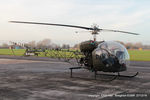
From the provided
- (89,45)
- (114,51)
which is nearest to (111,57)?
(114,51)

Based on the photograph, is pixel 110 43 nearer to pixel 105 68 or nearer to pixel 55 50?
pixel 105 68

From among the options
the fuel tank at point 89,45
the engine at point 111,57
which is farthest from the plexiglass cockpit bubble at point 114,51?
the fuel tank at point 89,45

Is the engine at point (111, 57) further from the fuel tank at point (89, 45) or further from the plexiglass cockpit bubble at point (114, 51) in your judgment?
the fuel tank at point (89, 45)

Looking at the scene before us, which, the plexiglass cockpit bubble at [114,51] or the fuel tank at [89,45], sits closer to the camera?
the plexiglass cockpit bubble at [114,51]

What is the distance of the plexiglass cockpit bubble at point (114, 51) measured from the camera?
32.6 ft

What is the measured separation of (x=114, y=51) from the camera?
32.6ft

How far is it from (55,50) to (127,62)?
6.79 m

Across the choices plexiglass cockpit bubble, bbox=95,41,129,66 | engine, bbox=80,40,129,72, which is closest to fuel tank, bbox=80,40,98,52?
engine, bbox=80,40,129,72

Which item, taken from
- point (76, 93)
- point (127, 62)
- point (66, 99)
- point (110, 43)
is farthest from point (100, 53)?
point (66, 99)

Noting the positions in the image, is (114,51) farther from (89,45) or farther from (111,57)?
(89,45)

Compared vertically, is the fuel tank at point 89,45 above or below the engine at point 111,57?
above

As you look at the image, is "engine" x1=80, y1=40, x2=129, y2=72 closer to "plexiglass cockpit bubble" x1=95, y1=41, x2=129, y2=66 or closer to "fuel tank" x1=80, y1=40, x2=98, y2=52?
"plexiglass cockpit bubble" x1=95, y1=41, x2=129, y2=66

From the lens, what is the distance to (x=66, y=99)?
675 centimetres

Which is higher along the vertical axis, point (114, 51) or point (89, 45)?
point (89, 45)
